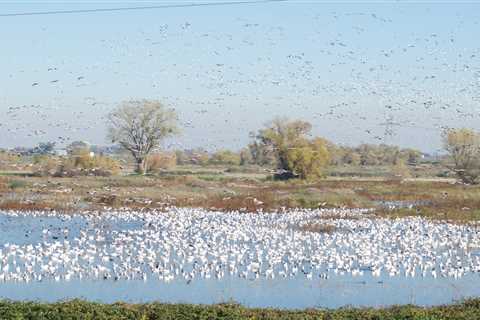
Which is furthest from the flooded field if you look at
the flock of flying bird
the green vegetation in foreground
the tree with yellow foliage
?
the tree with yellow foliage

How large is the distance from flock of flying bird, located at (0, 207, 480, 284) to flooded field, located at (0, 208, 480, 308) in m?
0.04

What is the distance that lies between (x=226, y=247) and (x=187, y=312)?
34.6 feet

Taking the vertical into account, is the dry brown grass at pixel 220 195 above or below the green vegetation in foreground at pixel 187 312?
above

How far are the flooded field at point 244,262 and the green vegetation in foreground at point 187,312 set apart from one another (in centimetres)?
262

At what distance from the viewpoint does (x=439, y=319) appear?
39.6ft

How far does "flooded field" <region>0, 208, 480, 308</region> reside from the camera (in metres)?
16.7

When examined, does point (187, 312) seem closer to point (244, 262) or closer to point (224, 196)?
point (244, 262)

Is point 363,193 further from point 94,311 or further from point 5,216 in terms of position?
point 94,311

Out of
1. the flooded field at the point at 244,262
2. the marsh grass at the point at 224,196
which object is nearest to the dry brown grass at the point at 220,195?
the marsh grass at the point at 224,196

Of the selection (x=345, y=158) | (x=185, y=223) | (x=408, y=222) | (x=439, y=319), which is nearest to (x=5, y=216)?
(x=185, y=223)

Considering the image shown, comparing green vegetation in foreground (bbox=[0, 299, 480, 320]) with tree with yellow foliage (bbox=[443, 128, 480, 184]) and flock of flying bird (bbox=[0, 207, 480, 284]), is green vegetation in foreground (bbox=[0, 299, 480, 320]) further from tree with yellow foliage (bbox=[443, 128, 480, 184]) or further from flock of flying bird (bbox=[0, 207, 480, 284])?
tree with yellow foliage (bbox=[443, 128, 480, 184])

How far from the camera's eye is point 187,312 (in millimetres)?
12523

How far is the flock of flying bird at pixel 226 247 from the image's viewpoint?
19266mm

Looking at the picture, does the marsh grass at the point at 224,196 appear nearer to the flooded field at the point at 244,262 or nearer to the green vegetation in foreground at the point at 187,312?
the flooded field at the point at 244,262
